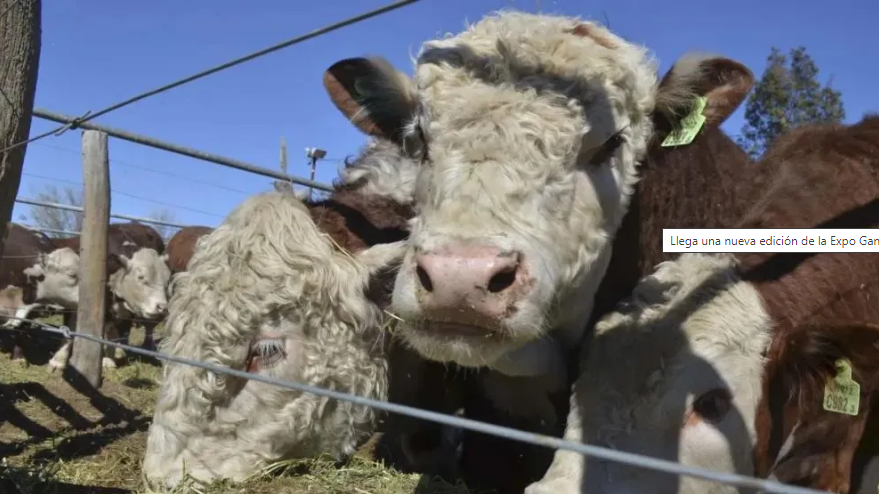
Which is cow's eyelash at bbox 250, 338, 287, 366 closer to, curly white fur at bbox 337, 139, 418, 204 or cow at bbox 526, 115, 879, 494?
curly white fur at bbox 337, 139, 418, 204

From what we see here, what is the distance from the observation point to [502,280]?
8.16 ft

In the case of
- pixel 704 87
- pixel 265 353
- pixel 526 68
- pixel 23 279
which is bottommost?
pixel 265 353

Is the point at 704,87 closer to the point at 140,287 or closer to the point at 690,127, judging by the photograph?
the point at 690,127

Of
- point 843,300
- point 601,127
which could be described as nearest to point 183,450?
point 601,127

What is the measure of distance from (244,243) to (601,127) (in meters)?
1.86

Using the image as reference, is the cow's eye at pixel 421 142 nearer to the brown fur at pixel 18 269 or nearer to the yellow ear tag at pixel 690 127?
the yellow ear tag at pixel 690 127

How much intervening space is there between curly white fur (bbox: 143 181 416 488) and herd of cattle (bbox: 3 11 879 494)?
11 mm

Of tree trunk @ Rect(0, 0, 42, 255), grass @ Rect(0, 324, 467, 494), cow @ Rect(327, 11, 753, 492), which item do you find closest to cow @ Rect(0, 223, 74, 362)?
grass @ Rect(0, 324, 467, 494)

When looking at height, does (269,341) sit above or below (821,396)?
above

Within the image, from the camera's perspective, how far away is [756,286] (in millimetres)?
2965

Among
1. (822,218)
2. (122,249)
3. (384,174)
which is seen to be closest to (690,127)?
(822,218)

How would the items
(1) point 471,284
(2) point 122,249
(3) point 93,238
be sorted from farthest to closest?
(2) point 122,249
(3) point 93,238
(1) point 471,284

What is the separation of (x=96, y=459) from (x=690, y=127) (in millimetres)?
3309

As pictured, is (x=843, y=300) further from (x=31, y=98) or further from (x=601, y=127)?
(x=31, y=98)
